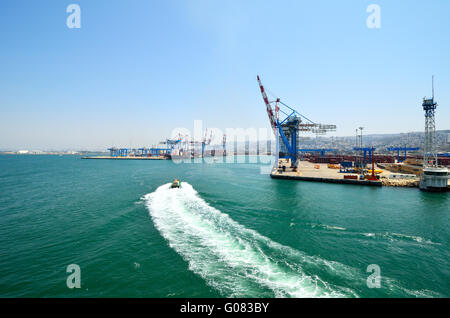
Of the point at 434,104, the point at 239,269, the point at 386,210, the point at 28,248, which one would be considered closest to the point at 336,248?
the point at 239,269

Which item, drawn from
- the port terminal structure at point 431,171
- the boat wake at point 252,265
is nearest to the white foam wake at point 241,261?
the boat wake at point 252,265

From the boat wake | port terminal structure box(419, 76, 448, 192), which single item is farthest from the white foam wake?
port terminal structure box(419, 76, 448, 192)

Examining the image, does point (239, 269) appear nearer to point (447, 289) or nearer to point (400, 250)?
point (447, 289)

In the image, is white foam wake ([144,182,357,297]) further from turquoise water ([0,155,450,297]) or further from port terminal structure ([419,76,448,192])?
port terminal structure ([419,76,448,192])

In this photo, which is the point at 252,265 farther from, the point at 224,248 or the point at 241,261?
the point at 224,248

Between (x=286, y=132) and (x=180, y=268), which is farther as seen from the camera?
(x=286, y=132)

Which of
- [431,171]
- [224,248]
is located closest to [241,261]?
[224,248]
